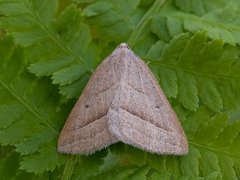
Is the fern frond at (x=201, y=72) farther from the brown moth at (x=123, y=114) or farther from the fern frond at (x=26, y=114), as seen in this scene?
the fern frond at (x=26, y=114)

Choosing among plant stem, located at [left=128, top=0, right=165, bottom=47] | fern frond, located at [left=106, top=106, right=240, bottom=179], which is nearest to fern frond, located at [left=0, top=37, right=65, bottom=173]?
fern frond, located at [left=106, top=106, right=240, bottom=179]

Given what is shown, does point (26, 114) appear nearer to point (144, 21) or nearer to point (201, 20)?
point (144, 21)

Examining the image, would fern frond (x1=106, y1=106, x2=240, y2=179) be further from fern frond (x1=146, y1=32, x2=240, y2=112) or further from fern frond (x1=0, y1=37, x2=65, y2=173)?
fern frond (x1=0, y1=37, x2=65, y2=173)

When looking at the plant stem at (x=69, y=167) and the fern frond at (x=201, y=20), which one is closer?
the plant stem at (x=69, y=167)

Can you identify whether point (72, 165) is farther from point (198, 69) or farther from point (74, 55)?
point (198, 69)

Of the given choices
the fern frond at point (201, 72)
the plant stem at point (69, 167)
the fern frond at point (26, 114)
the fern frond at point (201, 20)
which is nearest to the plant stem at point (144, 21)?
the fern frond at point (201, 20)

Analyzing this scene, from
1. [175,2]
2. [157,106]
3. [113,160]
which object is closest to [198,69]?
[157,106]
